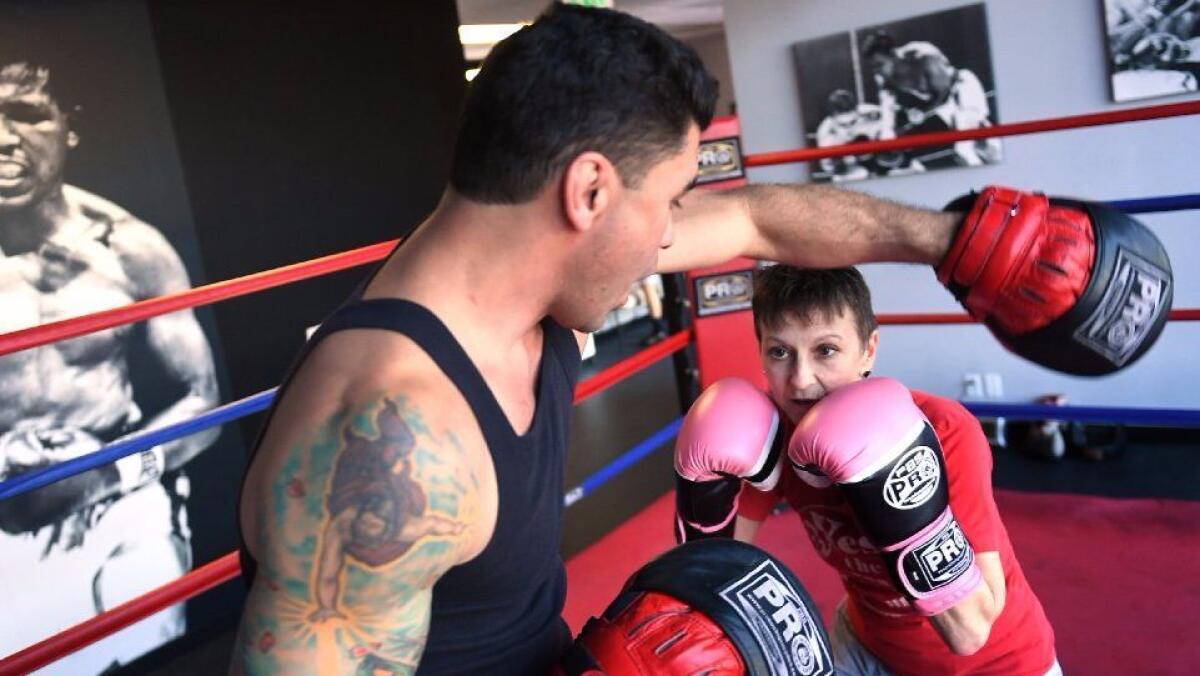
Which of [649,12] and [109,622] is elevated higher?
[649,12]

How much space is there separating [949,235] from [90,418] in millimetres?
2541

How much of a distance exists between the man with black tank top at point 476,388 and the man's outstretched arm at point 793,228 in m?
0.39

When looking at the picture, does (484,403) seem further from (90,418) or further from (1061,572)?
(90,418)

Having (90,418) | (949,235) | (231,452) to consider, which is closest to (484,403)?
(949,235)

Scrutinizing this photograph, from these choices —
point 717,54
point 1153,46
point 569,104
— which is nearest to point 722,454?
point 569,104

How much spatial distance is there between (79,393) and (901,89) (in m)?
3.18

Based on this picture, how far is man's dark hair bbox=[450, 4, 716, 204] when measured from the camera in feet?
2.87

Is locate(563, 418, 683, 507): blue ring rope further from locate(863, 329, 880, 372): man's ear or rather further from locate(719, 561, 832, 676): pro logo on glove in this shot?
locate(719, 561, 832, 676): pro logo on glove

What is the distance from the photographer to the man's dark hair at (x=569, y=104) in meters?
0.88

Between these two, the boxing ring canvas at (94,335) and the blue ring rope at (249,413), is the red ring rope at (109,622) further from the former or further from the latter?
the boxing ring canvas at (94,335)

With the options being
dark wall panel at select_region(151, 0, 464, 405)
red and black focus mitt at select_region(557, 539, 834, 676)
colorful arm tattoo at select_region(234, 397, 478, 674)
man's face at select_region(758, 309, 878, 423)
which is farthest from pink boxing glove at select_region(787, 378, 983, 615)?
dark wall panel at select_region(151, 0, 464, 405)

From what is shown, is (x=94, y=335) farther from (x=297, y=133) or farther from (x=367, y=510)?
(x=367, y=510)

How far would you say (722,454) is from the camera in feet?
4.68

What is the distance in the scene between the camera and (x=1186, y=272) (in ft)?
12.3
